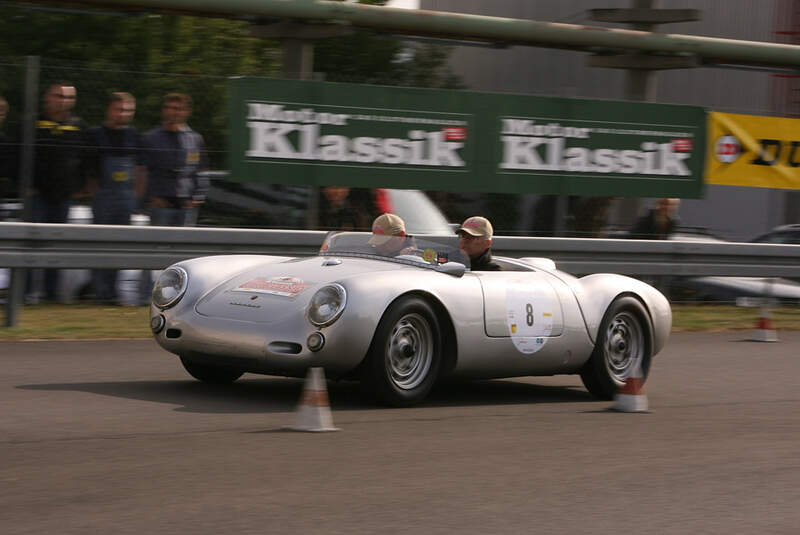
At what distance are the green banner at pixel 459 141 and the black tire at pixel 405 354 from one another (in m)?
5.48

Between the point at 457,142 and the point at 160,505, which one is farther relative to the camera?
the point at 457,142

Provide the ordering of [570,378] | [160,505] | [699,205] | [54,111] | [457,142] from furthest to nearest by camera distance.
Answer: [699,205]
[457,142]
[54,111]
[570,378]
[160,505]

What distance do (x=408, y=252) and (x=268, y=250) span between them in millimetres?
3900

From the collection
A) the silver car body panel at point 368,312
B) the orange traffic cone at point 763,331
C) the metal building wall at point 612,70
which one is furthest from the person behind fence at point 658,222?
the metal building wall at point 612,70

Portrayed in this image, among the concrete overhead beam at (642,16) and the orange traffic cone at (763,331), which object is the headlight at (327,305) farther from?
the concrete overhead beam at (642,16)

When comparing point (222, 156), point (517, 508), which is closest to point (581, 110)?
point (222, 156)

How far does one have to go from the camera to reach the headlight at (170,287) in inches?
304

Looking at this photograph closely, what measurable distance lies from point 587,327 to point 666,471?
2.50 metres

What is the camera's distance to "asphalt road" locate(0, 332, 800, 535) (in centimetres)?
478

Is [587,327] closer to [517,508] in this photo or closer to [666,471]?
[666,471]

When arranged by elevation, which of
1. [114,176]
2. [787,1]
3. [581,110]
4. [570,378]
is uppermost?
[787,1]

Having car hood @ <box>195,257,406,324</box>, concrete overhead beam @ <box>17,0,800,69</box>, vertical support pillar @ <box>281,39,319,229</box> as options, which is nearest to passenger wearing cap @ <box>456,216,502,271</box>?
car hood @ <box>195,257,406,324</box>

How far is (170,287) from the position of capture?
7.82m

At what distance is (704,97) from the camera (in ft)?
98.4
